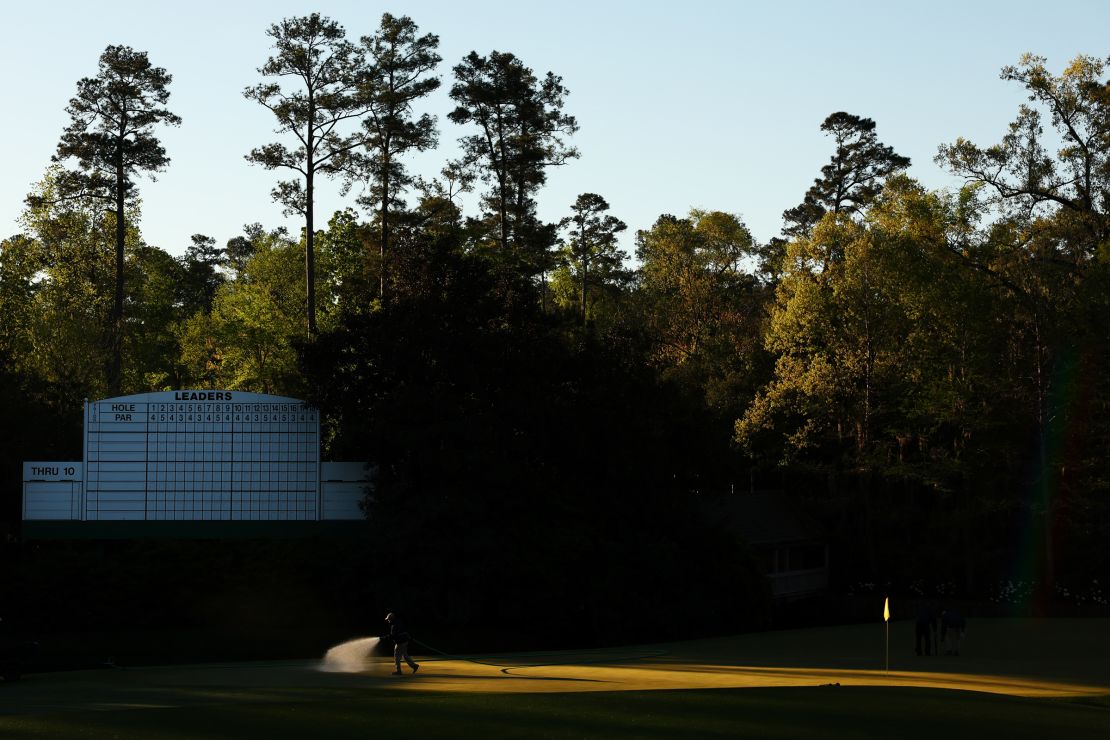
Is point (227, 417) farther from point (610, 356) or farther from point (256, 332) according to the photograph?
point (256, 332)

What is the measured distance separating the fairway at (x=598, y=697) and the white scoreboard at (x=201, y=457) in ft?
25.7

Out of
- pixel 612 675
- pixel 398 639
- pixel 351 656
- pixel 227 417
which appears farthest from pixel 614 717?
pixel 227 417

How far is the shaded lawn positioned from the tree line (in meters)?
12.5

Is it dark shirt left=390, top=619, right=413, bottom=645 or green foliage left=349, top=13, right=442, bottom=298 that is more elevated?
green foliage left=349, top=13, right=442, bottom=298

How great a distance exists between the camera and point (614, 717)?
21.4 meters

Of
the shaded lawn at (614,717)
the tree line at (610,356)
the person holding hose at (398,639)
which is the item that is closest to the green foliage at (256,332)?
the tree line at (610,356)

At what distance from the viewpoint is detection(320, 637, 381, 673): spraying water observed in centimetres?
2931

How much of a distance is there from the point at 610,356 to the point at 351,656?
541 inches

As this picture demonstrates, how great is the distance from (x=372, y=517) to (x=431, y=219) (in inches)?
1267

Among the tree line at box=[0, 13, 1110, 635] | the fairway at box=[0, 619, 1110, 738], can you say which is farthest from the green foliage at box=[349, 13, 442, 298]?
the fairway at box=[0, 619, 1110, 738]

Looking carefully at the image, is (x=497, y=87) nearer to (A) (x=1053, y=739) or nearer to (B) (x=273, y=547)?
(B) (x=273, y=547)

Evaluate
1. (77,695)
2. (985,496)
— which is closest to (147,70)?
(77,695)

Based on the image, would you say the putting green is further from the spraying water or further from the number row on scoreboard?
the number row on scoreboard

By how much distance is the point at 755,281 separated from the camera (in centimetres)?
9938
